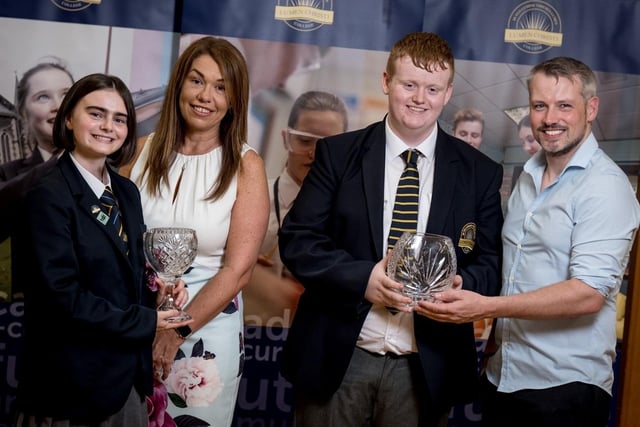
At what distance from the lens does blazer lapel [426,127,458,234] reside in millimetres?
1921

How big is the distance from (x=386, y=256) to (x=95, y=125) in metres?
0.84

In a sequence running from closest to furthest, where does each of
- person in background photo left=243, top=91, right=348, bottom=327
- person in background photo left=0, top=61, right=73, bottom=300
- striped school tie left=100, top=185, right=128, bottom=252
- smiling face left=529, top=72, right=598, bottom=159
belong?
striped school tie left=100, top=185, right=128, bottom=252 → smiling face left=529, top=72, right=598, bottom=159 → person in background photo left=0, top=61, right=73, bottom=300 → person in background photo left=243, top=91, right=348, bottom=327

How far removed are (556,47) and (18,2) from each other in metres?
2.47

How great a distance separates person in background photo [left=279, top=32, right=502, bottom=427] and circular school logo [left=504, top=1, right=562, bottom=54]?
4.52 feet

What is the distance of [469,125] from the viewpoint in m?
3.18

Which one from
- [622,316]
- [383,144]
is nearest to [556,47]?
[622,316]

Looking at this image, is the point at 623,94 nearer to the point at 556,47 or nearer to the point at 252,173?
the point at 556,47

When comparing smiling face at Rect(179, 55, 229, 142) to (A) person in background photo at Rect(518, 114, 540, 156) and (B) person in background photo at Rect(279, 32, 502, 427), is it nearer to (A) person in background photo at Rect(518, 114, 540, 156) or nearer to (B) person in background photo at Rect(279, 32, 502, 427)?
(B) person in background photo at Rect(279, 32, 502, 427)

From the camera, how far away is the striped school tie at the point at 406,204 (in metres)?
1.94

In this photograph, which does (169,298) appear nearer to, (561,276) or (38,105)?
(561,276)

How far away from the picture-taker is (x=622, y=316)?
3238 mm

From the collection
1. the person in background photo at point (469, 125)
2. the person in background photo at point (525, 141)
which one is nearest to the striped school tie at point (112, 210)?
the person in background photo at point (469, 125)

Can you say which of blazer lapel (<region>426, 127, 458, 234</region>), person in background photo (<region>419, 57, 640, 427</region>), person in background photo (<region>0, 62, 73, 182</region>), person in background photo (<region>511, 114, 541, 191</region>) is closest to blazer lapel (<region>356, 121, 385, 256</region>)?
blazer lapel (<region>426, 127, 458, 234</region>)

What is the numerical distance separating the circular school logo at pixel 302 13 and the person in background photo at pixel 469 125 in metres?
0.76
